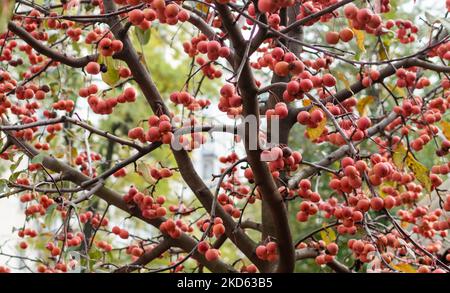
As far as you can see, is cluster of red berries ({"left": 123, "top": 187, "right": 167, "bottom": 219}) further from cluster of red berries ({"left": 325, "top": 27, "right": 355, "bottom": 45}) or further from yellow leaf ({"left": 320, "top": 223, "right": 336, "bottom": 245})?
cluster of red berries ({"left": 325, "top": 27, "right": 355, "bottom": 45})

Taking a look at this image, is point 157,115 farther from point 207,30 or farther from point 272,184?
point 272,184

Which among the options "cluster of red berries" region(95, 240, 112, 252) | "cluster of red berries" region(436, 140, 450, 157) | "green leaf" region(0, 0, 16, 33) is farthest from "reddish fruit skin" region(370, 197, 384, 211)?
"cluster of red berries" region(95, 240, 112, 252)

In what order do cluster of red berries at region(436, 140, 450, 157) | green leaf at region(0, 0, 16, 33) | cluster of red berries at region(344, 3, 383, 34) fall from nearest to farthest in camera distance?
green leaf at region(0, 0, 16, 33) < cluster of red berries at region(344, 3, 383, 34) < cluster of red berries at region(436, 140, 450, 157)

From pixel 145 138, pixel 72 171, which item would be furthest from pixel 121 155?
pixel 145 138

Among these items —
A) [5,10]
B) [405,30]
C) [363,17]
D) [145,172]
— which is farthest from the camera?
[405,30]

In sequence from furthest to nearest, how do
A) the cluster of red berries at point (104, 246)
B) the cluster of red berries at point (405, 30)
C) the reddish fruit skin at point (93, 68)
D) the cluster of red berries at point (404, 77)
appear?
the cluster of red berries at point (104, 246) < the cluster of red berries at point (405, 30) < the cluster of red berries at point (404, 77) < the reddish fruit skin at point (93, 68)

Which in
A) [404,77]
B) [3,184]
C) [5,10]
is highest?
[404,77]

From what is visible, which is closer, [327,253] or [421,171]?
[421,171]

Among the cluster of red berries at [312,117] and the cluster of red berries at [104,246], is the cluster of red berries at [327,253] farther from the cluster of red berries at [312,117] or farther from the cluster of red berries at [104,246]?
the cluster of red berries at [104,246]

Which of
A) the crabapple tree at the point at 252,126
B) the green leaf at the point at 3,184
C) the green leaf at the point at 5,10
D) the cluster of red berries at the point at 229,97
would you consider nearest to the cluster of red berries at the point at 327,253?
the crabapple tree at the point at 252,126

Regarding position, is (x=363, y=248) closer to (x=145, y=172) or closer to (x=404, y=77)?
(x=404, y=77)

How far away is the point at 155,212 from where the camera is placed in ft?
7.19

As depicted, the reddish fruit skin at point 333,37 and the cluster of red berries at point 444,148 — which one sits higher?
the cluster of red berries at point 444,148

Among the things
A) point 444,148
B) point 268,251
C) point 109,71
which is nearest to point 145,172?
point 109,71
